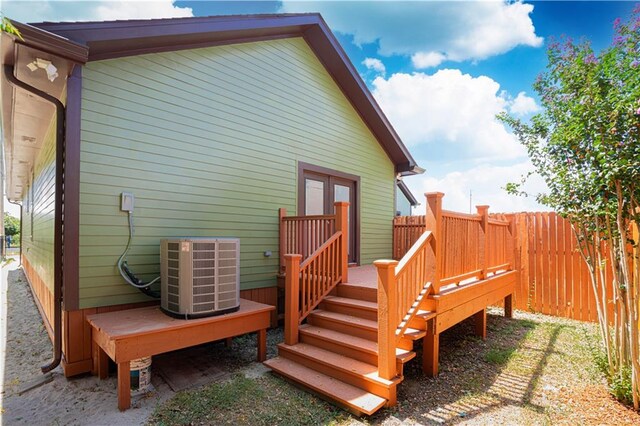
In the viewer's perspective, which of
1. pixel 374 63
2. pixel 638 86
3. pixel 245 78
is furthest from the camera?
pixel 374 63

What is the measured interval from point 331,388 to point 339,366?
0.22 metres

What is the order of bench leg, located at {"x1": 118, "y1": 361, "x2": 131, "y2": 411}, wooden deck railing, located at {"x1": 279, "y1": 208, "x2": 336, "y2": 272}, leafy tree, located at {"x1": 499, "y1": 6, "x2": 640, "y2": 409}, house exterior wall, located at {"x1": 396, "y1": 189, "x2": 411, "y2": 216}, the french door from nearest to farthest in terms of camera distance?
leafy tree, located at {"x1": 499, "y1": 6, "x2": 640, "y2": 409} → bench leg, located at {"x1": 118, "y1": 361, "x2": 131, "y2": 411} → wooden deck railing, located at {"x1": 279, "y1": 208, "x2": 336, "y2": 272} → the french door → house exterior wall, located at {"x1": 396, "y1": 189, "x2": 411, "y2": 216}

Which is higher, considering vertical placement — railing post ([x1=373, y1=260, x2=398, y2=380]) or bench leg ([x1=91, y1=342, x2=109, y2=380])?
railing post ([x1=373, y1=260, x2=398, y2=380])

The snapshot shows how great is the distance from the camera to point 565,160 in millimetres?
3197

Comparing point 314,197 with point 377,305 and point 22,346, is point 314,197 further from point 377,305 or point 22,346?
point 22,346

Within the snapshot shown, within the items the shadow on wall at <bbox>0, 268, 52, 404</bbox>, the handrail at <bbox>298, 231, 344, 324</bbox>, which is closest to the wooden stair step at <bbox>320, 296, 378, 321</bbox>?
the handrail at <bbox>298, 231, 344, 324</bbox>

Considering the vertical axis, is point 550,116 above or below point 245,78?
below

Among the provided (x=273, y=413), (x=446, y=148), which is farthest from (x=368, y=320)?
(x=446, y=148)

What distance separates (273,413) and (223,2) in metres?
5.93

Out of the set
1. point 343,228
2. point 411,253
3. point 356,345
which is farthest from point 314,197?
point 356,345

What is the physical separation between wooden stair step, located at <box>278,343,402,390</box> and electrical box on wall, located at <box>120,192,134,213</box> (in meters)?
2.46

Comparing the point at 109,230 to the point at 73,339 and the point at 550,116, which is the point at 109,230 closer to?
the point at 73,339

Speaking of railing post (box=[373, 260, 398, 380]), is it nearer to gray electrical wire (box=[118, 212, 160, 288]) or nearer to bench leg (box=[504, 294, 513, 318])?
gray electrical wire (box=[118, 212, 160, 288])

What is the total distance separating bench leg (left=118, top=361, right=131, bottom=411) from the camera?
9.44ft
